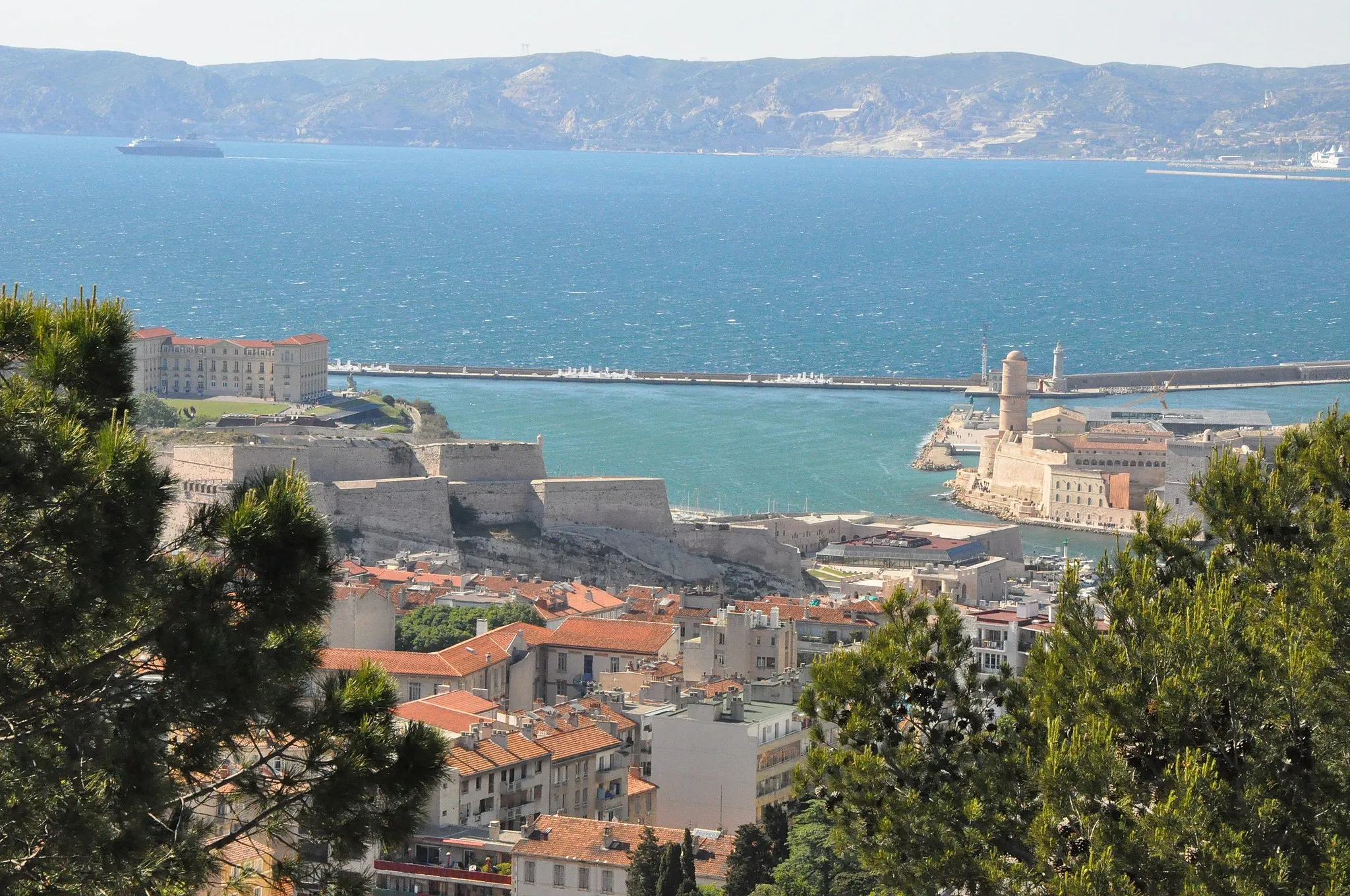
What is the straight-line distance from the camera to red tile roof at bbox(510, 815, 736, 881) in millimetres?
20250

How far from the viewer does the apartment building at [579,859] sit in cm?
2009

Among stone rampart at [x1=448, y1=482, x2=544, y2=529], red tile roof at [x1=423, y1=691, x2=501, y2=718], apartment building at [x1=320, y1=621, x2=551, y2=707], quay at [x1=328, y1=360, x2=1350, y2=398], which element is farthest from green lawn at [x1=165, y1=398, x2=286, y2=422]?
red tile roof at [x1=423, y1=691, x2=501, y2=718]

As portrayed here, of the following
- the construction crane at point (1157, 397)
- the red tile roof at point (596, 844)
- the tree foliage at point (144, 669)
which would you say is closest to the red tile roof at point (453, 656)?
the red tile roof at point (596, 844)

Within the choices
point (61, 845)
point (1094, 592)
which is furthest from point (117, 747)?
point (1094, 592)

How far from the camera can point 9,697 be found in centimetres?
812

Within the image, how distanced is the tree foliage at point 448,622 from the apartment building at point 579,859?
379 inches

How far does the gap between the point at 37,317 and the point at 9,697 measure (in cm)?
143

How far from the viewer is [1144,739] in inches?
398

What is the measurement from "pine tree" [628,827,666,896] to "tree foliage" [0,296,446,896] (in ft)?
35.1

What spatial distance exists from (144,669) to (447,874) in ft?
39.4

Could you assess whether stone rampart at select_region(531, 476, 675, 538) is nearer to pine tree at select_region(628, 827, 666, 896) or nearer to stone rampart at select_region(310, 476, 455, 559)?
stone rampart at select_region(310, 476, 455, 559)

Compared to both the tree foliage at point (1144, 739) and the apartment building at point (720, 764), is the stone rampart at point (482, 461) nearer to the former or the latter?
the apartment building at point (720, 764)

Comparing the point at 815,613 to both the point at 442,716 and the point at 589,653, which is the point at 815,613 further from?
the point at 442,716

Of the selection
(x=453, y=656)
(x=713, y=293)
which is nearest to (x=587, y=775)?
(x=453, y=656)
